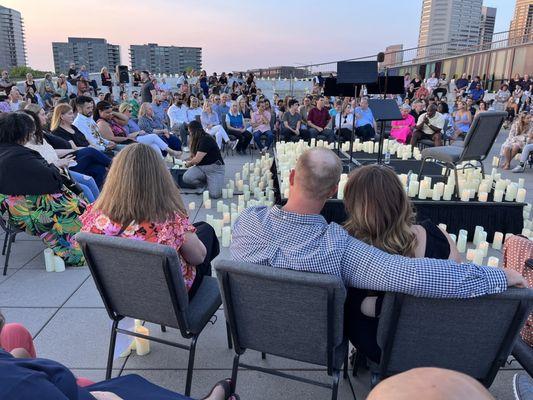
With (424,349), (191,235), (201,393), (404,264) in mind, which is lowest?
(201,393)

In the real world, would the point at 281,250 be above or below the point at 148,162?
below

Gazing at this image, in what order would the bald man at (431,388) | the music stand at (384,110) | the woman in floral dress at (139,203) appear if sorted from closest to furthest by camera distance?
the bald man at (431,388), the woman in floral dress at (139,203), the music stand at (384,110)

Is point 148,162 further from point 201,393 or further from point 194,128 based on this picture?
point 194,128

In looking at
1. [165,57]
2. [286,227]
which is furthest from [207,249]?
[165,57]

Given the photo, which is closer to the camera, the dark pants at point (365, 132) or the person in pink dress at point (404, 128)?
the person in pink dress at point (404, 128)

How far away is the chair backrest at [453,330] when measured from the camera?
157 cm

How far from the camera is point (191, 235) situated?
7.62ft

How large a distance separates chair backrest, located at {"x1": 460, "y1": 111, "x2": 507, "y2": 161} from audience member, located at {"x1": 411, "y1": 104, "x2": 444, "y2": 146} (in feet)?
13.6

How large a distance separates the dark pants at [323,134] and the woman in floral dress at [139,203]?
27.1ft

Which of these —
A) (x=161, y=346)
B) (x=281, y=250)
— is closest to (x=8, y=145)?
(x=161, y=346)

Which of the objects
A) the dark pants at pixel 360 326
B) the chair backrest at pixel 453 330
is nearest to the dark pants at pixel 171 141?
the dark pants at pixel 360 326

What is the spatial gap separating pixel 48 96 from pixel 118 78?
6.94 metres

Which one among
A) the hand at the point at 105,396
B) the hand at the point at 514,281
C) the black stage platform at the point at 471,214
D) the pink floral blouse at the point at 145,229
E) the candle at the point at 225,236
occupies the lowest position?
the candle at the point at 225,236

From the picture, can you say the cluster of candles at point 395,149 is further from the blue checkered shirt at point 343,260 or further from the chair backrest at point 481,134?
the blue checkered shirt at point 343,260
